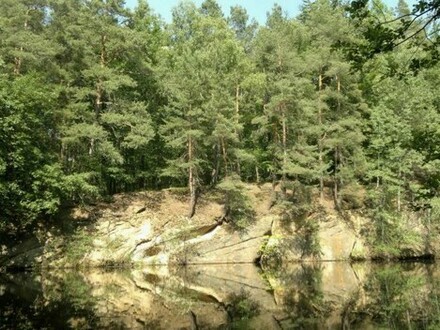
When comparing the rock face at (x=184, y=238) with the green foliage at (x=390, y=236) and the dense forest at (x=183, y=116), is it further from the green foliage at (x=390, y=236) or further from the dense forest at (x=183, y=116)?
the dense forest at (x=183, y=116)

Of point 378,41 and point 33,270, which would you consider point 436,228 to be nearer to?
point 33,270

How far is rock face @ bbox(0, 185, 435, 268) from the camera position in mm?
25281

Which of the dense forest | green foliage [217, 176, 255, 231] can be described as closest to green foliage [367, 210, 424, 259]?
the dense forest

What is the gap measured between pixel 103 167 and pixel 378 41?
2443 cm

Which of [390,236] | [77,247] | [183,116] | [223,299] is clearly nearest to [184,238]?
[77,247]

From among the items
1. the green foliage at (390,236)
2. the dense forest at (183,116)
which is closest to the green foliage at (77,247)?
the dense forest at (183,116)

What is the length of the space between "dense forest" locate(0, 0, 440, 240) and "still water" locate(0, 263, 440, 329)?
236 inches

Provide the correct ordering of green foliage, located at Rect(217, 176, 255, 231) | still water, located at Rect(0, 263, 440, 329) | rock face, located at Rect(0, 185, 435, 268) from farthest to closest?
green foliage, located at Rect(217, 176, 255, 231), rock face, located at Rect(0, 185, 435, 268), still water, located at Rect(0, 263, 440, 329)

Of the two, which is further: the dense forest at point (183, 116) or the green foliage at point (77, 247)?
the green foliage at point (77, 247)

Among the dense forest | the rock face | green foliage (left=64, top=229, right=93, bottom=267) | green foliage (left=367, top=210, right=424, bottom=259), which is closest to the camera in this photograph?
the dense forest

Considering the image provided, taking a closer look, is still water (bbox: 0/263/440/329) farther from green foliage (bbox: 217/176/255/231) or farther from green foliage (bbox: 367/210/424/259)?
green foliage (bbox: 367/210/424/259)

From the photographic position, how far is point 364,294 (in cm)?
1502

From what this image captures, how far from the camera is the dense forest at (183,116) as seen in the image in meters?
23.8

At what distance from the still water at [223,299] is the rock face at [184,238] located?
7.17 feet
